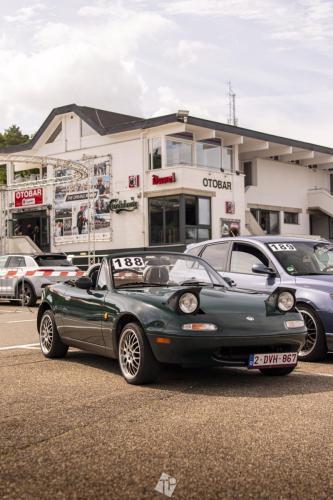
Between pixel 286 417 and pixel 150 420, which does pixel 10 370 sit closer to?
pixel 150 420

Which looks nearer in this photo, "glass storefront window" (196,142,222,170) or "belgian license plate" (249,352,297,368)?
Answer: "belgian license plate" (249,352,297,368)

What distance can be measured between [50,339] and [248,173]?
3500 cm

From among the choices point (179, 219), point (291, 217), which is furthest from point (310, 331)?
point (291, 217)

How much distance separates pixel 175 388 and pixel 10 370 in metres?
2.26

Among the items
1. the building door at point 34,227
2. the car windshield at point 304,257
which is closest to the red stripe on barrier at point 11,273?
the car windshield at point 304,257

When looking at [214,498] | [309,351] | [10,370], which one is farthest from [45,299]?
[214,498]

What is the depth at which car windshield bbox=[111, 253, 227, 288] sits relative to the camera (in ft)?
25.5

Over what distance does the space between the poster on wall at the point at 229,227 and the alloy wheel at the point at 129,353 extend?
30361 millimetres

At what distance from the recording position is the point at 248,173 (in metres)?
42.8

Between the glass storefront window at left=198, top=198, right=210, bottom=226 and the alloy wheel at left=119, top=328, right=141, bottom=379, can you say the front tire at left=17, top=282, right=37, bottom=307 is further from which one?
the glass storefront window at left=198, top=198, right=210, bottom=226

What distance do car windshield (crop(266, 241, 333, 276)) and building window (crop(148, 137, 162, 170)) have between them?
26367mm

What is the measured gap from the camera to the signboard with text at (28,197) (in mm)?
41844

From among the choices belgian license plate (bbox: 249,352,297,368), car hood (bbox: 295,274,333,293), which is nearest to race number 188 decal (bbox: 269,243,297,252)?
car hood (bbox: 295,274,333,293)

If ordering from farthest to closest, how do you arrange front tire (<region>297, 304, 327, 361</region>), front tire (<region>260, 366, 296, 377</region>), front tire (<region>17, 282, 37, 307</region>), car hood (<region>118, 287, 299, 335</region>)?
front tire (<region>17, 282, 37, 307</region>) → front tire (<region>297, 304, 327, 361</region>) → front tire (<region>260, 366, 296, 377</region>) → car hood (<region>118, 287, 299, 335</region>)
